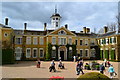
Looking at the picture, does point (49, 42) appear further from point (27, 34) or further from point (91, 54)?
point (91, 54)

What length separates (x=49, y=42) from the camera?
1435 inches

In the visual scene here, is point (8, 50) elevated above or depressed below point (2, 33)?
below

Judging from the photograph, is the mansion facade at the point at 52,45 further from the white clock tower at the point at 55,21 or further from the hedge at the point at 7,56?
the hedge at the point at 7,56

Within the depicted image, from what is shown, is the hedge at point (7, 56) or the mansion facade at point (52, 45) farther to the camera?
the mansion facade at point (52, 45)

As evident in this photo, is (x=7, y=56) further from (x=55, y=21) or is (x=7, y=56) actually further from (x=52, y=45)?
(x=55, y=21)

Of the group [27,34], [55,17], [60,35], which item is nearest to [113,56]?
[60,35]

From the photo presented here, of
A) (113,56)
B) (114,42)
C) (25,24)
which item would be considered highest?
(25,24)

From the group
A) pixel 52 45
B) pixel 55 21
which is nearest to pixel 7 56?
pixel 52 45

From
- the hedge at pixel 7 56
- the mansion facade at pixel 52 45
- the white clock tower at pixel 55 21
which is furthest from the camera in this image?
the white clock tower at pixel 55 21

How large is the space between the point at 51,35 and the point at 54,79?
2783 centimetres

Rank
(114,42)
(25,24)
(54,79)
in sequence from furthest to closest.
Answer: (25,24) → (114,42) → (54,79)

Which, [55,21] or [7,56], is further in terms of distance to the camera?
[55,21]

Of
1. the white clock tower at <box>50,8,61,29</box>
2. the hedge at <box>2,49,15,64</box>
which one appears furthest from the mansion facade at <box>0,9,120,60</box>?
the hedge at <box>2,49,15,64</box>

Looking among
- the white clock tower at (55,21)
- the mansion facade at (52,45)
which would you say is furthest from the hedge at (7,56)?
the white clock tower at (55,21)
